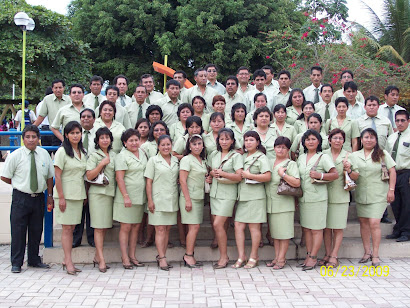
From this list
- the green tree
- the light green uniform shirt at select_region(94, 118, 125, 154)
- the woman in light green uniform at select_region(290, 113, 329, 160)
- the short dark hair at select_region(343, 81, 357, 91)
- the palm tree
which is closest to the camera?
the woman in light green uniform at select_region(290, 113, 329, 160)

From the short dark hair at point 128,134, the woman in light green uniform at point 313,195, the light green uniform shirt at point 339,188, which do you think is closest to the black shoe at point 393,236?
the light green uniform shirt at point 339,188

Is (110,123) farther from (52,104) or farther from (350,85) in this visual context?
(350,85)

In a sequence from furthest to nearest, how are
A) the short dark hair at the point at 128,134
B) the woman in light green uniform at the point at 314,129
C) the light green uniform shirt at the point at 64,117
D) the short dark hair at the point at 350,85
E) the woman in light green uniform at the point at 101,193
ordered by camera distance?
the short dark hair at the point at 350,85
the light green uniform shirt at the point at 64,117
the woman in light green uniform at the point at 314,129
the short dark hair at the point at 128,134
the woman in light green uniform at the point at 101,193

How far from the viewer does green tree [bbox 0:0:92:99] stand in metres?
14.1

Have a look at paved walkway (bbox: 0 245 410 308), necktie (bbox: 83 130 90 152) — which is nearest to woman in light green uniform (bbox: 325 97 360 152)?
paved walkway (bbox: 0 245 410 308)

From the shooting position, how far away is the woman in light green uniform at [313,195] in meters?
5.61

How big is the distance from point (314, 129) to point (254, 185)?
3.81ft

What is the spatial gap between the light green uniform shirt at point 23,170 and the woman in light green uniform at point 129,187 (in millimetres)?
941

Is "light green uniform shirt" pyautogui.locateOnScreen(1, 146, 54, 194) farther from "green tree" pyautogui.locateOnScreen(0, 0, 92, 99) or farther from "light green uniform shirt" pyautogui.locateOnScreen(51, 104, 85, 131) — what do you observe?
"green tree" pyautogui.locateOnScreen(0, 0, 92, 99)

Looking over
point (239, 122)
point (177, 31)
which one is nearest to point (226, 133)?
point (239, 122)

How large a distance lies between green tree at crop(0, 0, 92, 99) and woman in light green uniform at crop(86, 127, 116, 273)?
31.1ft

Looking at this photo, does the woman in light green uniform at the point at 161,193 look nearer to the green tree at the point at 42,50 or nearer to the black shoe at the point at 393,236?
the black shoe at the point at 393,236

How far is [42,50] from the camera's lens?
1441cm

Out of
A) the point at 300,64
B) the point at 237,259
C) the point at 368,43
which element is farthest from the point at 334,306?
the point at 368,43
